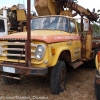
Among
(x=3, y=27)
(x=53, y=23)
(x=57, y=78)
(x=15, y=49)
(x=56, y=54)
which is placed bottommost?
(x=57, y=78)

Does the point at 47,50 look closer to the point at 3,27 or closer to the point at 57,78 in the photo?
the point at 57,78

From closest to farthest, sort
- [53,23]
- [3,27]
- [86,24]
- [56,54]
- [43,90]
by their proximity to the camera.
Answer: [56,54], [43,90], [53,23], [86,24], [3,27]

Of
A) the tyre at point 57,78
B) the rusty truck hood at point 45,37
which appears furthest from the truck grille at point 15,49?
the tyre at point 57,78

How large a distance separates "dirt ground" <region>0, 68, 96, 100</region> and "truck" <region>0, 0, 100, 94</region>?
226 mm

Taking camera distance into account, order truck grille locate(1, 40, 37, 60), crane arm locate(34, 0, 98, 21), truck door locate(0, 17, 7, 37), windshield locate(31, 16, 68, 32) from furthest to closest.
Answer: truck door locate(0, 17, 7, 37)
crane arm locate(34, 0, 98, 21)
windshield locate(31, 16, 68, 32)
truck grille locate(1, 40, 37, 60)

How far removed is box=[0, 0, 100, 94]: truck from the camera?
14.1 feet

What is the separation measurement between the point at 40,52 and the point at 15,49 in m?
0.70

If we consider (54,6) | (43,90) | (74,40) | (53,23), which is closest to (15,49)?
(43,90)

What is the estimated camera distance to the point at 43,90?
16.6ft

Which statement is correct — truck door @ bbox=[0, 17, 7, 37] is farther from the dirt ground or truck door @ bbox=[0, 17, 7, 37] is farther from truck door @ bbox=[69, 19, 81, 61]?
truck door @ bbox=[69, 19, 81, 61]

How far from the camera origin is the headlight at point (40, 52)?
4.28m

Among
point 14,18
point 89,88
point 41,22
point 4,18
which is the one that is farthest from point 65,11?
point 14,18

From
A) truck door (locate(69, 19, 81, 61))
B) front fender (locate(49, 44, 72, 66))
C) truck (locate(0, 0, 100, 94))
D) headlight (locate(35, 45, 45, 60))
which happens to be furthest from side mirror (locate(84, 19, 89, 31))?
headlight (locate(35, 45, 45, 60))

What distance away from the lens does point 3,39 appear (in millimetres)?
4758
